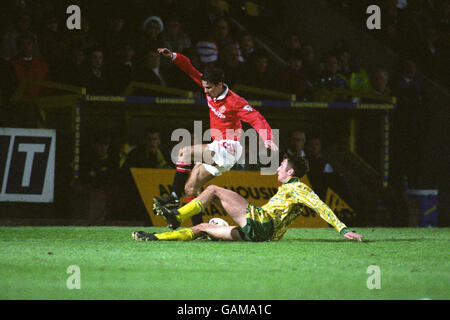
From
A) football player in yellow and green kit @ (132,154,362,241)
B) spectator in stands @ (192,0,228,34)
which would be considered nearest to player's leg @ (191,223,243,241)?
football player in yellow and green kit @ (132,154,362,241)

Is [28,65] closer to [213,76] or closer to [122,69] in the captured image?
[122,69]

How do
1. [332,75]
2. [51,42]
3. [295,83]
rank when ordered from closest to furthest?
[51,42] → [295,83] → [332,75]

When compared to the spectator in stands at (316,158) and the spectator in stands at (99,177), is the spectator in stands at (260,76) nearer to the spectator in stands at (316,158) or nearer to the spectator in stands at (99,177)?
the spectator in stands at (316,158)

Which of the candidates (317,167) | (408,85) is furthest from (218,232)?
(408,85)

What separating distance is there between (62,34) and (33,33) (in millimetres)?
615

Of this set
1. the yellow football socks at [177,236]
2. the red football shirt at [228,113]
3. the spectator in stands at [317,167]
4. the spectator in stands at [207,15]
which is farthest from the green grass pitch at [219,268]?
the spectator in stands at [207,15]

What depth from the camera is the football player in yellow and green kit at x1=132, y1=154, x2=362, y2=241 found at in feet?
26.1

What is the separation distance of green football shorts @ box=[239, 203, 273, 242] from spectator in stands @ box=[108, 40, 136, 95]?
5.66m

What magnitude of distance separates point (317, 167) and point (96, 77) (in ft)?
13.6

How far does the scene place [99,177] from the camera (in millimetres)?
12359

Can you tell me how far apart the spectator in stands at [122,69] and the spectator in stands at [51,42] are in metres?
1.01

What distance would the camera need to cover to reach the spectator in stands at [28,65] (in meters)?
12.8

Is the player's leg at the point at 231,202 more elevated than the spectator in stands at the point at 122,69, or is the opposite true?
the spectator in stands at the point at 122,69
